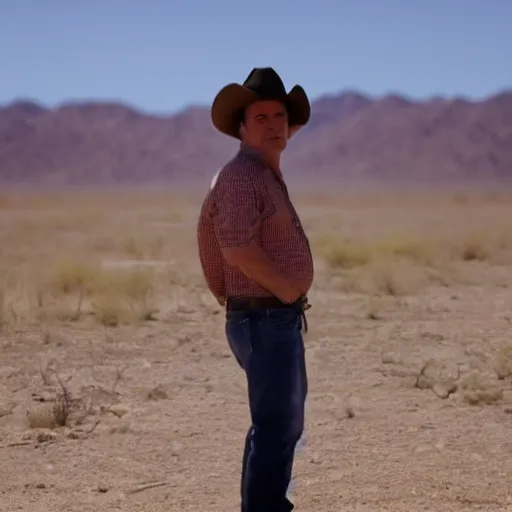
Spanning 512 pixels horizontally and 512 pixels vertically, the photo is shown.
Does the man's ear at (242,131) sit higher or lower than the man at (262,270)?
higher

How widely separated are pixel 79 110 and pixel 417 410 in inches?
5468

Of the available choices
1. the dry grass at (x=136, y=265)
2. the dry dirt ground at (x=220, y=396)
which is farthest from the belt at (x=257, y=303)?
the dry grass at (x=136, y=265)

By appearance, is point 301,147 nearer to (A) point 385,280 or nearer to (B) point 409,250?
(B) point 409,250

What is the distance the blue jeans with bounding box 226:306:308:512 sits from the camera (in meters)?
3.59

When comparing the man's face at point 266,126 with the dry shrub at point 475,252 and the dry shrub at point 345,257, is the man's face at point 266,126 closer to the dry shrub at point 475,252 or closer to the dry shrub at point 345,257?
the dry shrub at point 345,257

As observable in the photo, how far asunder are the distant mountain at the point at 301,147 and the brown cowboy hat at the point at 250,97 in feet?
356

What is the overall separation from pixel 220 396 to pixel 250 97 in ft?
13.8

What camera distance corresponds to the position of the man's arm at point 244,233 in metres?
3.48

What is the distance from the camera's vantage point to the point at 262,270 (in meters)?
3.51

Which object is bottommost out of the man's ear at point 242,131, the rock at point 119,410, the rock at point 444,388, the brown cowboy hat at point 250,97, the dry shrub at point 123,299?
the rock at point 119,410

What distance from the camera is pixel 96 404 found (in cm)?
714

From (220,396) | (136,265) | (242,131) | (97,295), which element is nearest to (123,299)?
(97,295)

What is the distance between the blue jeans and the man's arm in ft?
0.51

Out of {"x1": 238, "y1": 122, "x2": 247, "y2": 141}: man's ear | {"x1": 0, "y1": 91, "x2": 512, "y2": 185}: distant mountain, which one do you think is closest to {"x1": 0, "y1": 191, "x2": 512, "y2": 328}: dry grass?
{"x1": 238, "y1": 122, "x2": 247, "y2": 141}: man's ear
